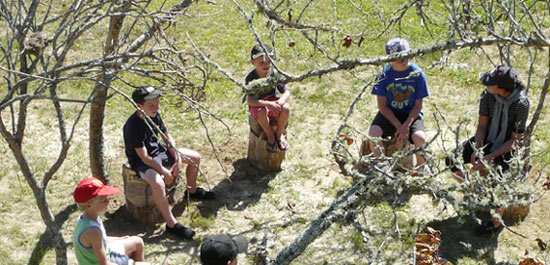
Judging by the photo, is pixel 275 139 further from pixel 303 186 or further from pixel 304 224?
pixel 304 224

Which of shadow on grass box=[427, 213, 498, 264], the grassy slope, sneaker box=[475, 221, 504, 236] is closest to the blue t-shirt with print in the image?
the grassy slope

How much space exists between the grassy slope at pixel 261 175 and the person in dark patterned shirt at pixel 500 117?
0.77m

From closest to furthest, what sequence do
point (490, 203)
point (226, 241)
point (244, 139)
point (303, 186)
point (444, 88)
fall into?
point (490, 203)
point (226, 241)
point (303, 186)
point (244, 139)
point (444, 88)

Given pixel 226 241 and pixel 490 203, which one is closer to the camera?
pixel 490 203

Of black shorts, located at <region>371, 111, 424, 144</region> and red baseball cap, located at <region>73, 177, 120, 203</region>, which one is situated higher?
black shorts, located at <region>371, 111, 424, 144</region>

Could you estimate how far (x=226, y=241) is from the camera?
405cm

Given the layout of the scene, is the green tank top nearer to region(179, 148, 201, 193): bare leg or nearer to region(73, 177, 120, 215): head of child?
region(73, 177, 120, 215): head of child

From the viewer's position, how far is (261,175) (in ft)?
22.7

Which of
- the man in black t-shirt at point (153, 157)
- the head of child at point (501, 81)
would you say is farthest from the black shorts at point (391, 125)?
the man in black t-shirt at point (153, 157)

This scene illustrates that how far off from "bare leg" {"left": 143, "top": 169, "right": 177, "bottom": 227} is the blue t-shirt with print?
2.25 meters

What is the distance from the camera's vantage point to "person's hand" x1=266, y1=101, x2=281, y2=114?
6500 mm

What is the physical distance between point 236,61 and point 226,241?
18.8 ft

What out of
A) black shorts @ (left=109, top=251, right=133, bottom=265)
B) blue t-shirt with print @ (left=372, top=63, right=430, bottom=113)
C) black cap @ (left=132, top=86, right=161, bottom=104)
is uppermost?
blue t-shirt with print @ (left=372, top=63, right=430, bottom=113)

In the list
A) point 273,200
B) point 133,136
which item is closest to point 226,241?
point 133,136
